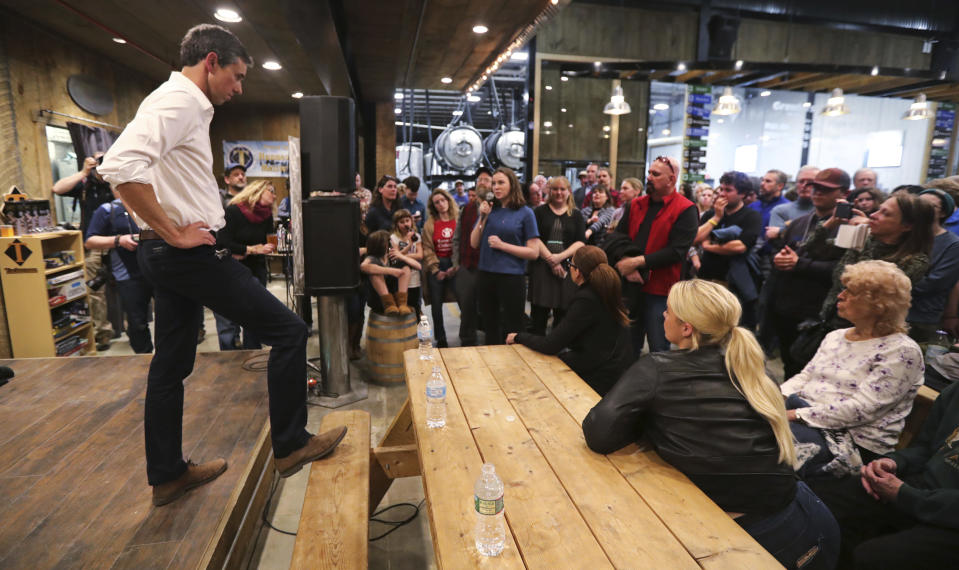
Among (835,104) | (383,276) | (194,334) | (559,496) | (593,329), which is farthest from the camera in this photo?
(835,104)

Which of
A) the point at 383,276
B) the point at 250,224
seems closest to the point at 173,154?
the point at 250,224

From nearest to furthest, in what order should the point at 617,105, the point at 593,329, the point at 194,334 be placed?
the point at 194,334, the point at 593,329, the point at 617,105

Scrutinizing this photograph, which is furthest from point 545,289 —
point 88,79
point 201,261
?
point 88,79

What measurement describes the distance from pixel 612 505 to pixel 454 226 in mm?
3729

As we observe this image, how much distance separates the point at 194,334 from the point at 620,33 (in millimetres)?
7982

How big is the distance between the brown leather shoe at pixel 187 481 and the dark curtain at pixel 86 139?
487cm

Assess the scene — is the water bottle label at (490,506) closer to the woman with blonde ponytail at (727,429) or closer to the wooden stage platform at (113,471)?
the woman with blonde ponytail at (727,429)

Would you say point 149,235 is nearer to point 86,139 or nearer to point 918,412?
point 918,412

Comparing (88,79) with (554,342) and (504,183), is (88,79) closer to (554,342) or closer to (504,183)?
(504,183)

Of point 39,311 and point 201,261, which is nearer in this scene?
point 201,261

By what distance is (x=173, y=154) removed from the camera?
168cm

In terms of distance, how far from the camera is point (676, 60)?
838 centimetres

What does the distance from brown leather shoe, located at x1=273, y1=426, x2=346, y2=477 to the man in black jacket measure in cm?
275

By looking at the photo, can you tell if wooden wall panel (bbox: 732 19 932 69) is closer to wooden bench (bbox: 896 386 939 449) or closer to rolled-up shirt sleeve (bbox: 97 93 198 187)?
wooden bench (bbox: 896 386 939 449)
